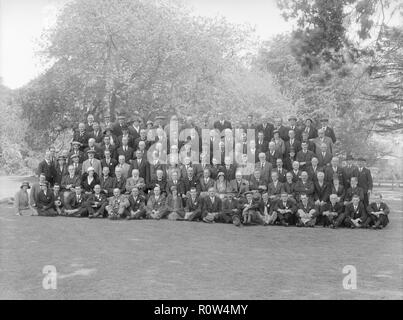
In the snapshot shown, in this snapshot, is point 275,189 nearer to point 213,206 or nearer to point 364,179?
point 213,206

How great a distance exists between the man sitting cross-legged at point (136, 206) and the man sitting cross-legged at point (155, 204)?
0.12 m

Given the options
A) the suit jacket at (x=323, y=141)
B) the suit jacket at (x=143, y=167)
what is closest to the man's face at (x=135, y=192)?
the suit jacket at (x=143, y=167)

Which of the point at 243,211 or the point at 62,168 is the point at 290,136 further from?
the point at 62,168

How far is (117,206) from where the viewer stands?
39.4 feet

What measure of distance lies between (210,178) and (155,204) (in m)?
1.44

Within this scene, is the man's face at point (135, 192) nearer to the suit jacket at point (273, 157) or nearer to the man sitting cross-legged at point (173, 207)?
the man sitting cross-legged at point (173, 207)

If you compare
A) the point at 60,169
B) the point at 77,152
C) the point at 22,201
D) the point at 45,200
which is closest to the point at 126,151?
the point at 77,152

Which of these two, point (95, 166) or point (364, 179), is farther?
point (95, 166)

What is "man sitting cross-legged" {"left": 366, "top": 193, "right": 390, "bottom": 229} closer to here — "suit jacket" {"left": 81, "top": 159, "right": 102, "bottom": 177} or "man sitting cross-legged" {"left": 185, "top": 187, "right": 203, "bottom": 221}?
"man sitting cross-legged" {"left": 185, "top": 187, "right": 203, "bottom": 221}

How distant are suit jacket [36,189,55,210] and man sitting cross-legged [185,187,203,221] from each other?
125 inches

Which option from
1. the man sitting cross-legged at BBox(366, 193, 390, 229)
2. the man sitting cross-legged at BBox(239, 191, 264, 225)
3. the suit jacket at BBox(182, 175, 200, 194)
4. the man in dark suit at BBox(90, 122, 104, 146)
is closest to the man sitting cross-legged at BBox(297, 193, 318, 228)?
the man sitting cross-legged at BBox(239, 191, 264, 225)

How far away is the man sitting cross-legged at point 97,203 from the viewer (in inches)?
478

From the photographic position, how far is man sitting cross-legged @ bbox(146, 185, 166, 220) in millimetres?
11984

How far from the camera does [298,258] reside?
24.9ft
